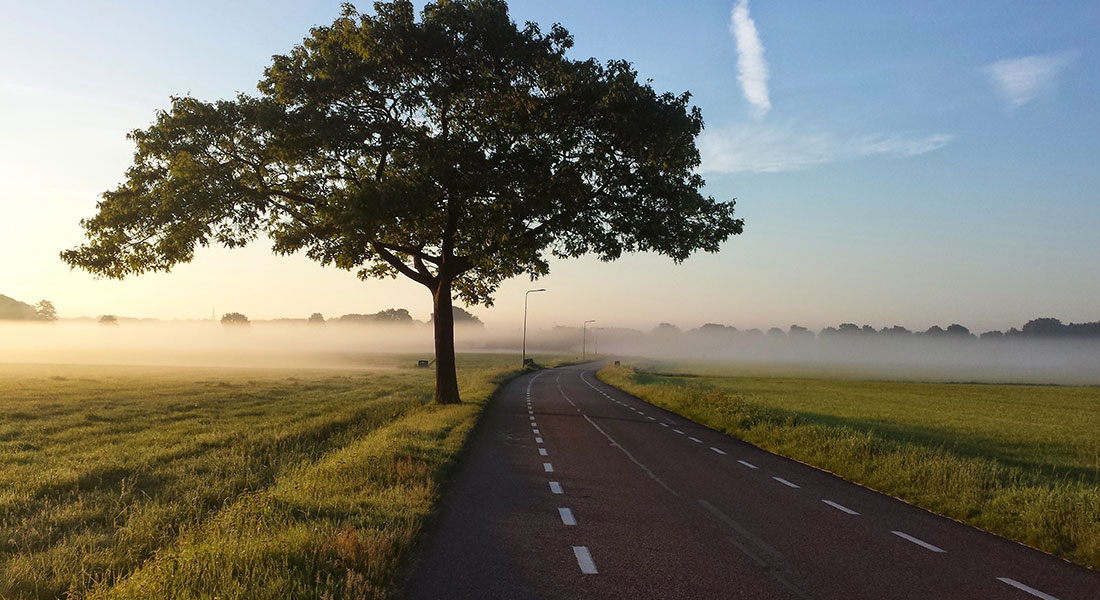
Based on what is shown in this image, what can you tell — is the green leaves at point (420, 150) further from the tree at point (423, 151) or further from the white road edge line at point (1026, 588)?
the white road edge line at point (1026, 588)

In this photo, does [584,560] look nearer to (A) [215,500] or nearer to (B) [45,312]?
(A) [215,500]

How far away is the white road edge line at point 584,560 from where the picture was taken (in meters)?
6.02

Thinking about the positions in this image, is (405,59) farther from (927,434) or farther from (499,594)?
(927,434)

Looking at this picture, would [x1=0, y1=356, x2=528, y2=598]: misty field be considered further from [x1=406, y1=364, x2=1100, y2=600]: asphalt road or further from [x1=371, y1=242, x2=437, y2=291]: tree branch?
[x1=371, y1=242, x2=437, y2=291]: tree branch

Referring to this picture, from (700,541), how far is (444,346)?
17.7 meters

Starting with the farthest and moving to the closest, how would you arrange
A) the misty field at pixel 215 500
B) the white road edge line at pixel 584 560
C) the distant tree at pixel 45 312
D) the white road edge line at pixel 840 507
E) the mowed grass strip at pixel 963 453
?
the distant tree at pixel 45 312, the white road edge line at pixel 840 507, the mowed grass strip at pixel 963 453, the white road edge line at pixel 584 560, the misty field at pixel 215 500

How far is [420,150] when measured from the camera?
20.0 metres

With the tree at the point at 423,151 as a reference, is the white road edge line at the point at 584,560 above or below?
below

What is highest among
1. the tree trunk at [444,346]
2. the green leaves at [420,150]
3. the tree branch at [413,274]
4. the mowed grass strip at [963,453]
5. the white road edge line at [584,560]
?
the green leaves at [420,150]

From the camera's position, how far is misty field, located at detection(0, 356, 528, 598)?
216 inches

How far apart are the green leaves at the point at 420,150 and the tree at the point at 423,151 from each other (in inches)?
2.1

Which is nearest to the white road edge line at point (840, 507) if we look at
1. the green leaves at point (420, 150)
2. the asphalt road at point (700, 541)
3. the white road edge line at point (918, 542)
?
the asphalt road at point (700, 541)

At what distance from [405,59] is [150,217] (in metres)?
9.33

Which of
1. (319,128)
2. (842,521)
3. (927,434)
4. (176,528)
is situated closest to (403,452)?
(176,528)
